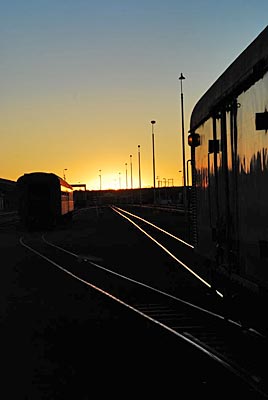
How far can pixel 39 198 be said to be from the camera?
50938mm

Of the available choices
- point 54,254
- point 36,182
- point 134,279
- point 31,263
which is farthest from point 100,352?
point 36,182

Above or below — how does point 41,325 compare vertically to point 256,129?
below

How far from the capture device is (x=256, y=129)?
7.35 meters

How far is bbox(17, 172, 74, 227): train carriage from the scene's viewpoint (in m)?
50.1

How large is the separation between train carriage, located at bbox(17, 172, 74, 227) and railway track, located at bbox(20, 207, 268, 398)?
27.2 meters

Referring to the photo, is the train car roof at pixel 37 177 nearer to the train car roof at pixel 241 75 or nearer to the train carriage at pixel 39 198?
the train carriage at pixel 39 198

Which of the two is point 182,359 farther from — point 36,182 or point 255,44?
point 36,182

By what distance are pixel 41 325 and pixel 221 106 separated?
515cm

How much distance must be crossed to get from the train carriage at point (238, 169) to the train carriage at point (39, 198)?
3895 centimetres

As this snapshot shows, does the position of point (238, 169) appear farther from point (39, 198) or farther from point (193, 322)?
point (39, 198)

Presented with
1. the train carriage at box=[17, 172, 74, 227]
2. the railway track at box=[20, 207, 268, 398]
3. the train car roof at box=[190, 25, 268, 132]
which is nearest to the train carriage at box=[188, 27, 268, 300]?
the train car roof at box=[190, 25, 268, 132]

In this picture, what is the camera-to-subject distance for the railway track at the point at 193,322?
27.3 ft

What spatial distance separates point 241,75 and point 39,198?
43719 millimetres

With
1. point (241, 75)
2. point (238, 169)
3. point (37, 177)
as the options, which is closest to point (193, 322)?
point (238, 169)
